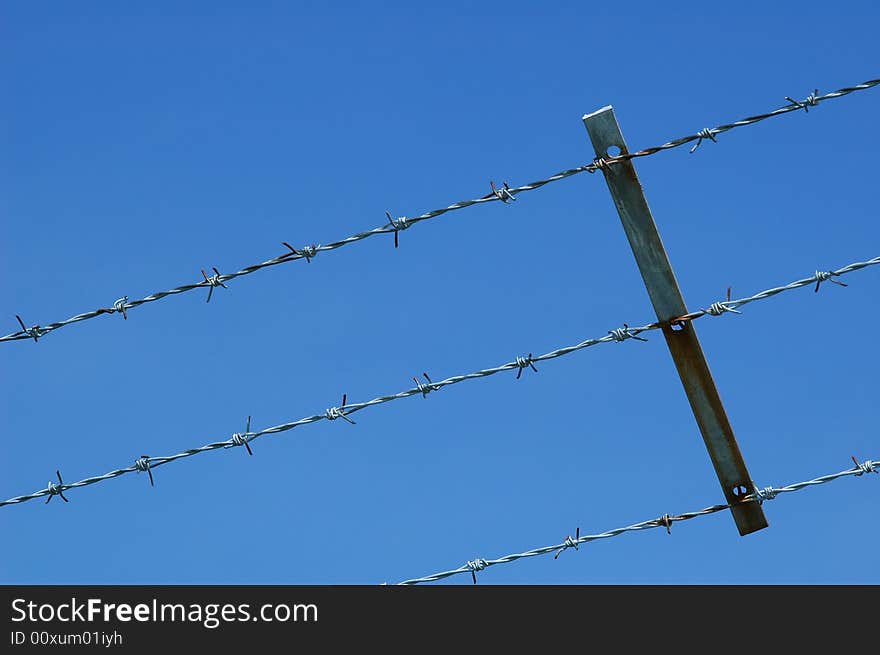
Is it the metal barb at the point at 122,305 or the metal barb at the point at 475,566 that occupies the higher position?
the metal barb at the point at 122,305

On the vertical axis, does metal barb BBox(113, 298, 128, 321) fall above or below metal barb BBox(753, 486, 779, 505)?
above

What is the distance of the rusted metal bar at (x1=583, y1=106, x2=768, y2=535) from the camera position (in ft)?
18.0

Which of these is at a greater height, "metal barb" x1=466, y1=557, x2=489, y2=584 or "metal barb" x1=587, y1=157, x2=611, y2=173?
"metal barb" x1=587, y1=157, x2=611, y2=173

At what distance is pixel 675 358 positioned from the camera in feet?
18.4

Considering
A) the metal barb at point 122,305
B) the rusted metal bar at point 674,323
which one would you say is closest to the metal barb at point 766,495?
the rusted metal bar at point 674,323

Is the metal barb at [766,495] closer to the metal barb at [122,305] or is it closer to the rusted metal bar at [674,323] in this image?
the rusted metal bar at [674,323]

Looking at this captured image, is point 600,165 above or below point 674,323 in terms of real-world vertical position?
above

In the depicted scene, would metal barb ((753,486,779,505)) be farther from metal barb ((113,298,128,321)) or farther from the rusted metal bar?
metal barb ((113,298,128,321))

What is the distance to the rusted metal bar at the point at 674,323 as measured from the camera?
5.48m

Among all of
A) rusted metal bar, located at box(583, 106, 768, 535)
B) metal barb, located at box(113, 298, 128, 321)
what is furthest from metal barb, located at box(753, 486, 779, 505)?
metal barb, located at box(113, 298, 128, 321)

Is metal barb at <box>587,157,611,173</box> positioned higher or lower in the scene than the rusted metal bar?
higher

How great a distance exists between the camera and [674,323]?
553 centimetres
